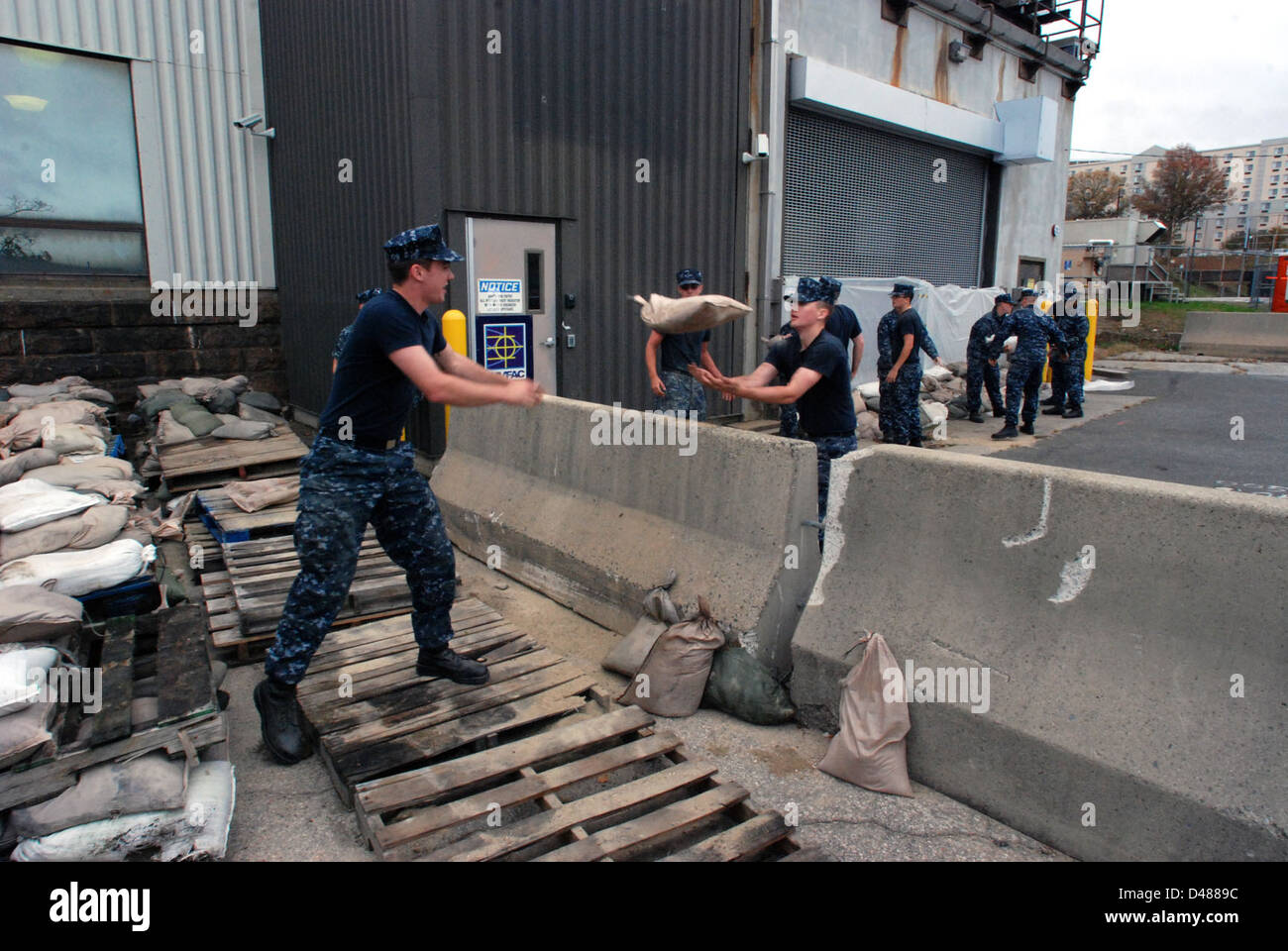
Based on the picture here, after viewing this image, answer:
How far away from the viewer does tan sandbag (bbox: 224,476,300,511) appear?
5992 millimetres

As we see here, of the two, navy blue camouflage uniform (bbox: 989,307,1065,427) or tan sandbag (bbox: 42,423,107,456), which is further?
navy blue camouflage uniform (bbox: 989,307,1065,427)

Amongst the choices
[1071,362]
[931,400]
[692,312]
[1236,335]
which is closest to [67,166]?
[692,312]

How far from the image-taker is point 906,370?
8578 millimetres

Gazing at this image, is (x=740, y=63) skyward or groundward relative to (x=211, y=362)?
skyward

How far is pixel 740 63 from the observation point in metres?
10.3

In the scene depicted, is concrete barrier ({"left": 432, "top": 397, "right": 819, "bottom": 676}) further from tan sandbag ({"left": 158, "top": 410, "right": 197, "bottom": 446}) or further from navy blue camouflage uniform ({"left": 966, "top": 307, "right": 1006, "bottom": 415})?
navy blue camouflage uniform ({"left": 966, "top": 307, "right": 1006, "bottom": 415})

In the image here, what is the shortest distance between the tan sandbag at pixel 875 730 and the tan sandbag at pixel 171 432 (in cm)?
659

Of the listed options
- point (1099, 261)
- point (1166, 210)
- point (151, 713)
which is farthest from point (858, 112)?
point (1166, 210)

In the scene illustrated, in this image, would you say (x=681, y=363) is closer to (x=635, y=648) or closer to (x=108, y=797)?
(x=635, y=648)

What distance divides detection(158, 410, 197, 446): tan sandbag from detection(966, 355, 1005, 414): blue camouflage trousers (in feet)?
32.9

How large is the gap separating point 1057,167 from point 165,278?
17.9 meters

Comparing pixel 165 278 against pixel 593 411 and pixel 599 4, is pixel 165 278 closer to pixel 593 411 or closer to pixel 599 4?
pixel 599 4

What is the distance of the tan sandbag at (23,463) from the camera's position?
5215 millimetres

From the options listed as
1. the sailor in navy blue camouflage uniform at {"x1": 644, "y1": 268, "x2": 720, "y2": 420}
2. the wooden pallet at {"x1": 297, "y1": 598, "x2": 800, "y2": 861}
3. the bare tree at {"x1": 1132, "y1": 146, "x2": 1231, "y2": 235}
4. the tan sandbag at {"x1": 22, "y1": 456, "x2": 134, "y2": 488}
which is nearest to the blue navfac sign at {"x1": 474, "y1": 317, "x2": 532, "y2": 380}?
the sailor in navy blue camouflage uniform at {"x1": 644, "y1": 268, "x2": 720, "y2": 420}
